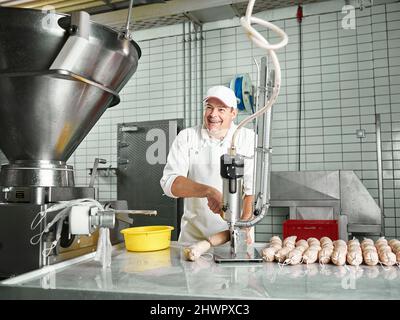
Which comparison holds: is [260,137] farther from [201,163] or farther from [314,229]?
[314,229]

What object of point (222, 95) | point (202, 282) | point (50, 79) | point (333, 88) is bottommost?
point (202, 282)

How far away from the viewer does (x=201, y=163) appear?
2.31 metres

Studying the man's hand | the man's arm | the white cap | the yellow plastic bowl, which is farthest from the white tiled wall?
the yellow plastic bowl

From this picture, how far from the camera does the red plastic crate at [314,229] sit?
2967mm

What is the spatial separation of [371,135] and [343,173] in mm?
708

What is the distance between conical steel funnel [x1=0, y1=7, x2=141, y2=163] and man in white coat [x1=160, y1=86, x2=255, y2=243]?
692mm

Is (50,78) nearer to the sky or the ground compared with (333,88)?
nearer to the ground

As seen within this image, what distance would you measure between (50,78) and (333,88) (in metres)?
3.41

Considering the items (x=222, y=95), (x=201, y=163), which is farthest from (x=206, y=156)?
(x=222, y=95)

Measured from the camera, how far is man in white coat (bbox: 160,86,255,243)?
210cm

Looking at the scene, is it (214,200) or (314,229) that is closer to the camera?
(214,200)

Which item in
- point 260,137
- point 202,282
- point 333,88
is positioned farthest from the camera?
point 333,88

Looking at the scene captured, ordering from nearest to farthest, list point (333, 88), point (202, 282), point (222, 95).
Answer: point (202, 282), point (222, 95), point (333, 88)

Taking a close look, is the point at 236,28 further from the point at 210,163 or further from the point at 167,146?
the point at 210,163
